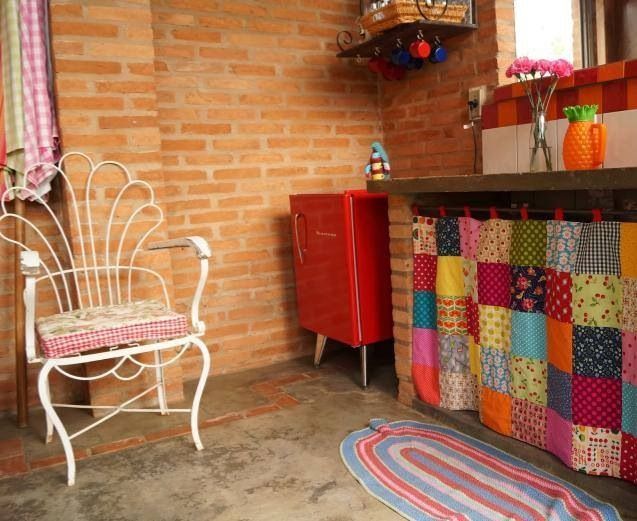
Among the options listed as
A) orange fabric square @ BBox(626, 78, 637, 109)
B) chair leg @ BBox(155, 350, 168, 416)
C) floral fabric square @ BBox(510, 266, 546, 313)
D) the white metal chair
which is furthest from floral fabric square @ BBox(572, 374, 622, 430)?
chair leg @ BBox(155, 350, 168, 416)

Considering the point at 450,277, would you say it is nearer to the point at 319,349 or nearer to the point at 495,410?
the point at 495,410

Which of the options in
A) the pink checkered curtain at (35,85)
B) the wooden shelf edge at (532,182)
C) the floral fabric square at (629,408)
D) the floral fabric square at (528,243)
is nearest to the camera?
the wooden shelf edge at (532,182)

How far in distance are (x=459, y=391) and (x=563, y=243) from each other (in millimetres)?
782

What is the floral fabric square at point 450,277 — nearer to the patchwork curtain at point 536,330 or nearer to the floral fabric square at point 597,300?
the patchwork curtain at point 536,330

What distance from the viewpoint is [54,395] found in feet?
9.76

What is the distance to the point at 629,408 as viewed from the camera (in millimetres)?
1829

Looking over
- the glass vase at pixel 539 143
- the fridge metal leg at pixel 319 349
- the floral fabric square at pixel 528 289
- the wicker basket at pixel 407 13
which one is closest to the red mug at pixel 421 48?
the wicker basket at pixel 407 13

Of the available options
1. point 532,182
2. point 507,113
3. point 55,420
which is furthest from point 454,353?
point 55,420

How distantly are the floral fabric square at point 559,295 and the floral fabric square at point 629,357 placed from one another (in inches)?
6.8

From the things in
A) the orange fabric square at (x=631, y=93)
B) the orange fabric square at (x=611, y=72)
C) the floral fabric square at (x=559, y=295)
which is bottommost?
the floral fabric square at (x=559, y=295)

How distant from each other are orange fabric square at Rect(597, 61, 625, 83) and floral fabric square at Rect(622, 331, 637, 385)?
1050 mm

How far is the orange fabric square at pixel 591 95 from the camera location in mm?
2445

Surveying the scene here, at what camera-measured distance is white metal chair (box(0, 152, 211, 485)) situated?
227 cm

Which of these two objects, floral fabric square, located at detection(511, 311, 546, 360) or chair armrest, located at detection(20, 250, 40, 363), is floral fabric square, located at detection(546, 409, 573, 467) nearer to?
floral fabric square, located at detection(511, 311, 546, 360)
